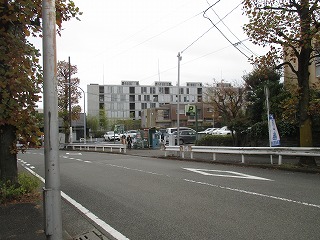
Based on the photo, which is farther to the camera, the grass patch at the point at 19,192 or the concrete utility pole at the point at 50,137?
the grass patch at the point at 19,192

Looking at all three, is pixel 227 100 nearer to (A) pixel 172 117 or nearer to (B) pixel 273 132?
(B) pixel 273 132

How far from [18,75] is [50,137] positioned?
352cm

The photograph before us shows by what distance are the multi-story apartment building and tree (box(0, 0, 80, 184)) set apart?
300 ft

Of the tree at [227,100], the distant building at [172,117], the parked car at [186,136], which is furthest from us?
the distant building at [172,117]

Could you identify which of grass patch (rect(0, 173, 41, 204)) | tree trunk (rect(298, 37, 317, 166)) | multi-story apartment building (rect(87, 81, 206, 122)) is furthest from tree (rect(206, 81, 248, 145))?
multi-story apartment building (rect(87, 81, 206, 122))

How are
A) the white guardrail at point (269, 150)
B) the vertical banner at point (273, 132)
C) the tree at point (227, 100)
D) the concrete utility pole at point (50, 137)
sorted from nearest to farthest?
the concrete utility pole at point (50, 137)
the white guardrail at point (269, 150)
the vertical banner at point (273, 132)
the tree at point (227, 100)

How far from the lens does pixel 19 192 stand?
7711mm

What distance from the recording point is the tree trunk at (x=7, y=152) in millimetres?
7965

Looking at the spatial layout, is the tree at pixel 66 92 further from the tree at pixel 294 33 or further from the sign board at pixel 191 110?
the tree at pixel 294 33

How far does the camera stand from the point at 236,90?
1416 inches

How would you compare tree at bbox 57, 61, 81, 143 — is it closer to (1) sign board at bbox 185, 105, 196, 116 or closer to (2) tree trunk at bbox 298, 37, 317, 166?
(1) sign board at bbox 185, 105, 196, 116

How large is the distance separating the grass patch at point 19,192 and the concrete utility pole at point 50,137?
150 inches

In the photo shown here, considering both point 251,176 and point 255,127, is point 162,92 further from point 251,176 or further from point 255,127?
point 251,176

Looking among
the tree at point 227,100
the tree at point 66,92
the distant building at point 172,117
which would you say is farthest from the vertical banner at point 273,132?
the distant building at point 172,117
